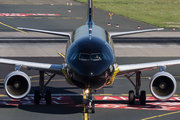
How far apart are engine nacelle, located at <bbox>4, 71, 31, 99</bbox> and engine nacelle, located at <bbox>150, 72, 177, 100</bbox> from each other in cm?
686

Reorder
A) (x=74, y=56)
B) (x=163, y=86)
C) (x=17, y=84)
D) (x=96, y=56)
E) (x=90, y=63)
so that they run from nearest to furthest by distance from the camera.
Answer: (x=90, y=63)
(x=96, y=56)
(x=74, y=56)
(x=163, y=86)
(x=17, y=84)

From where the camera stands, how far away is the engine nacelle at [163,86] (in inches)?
731

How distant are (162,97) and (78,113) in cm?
499

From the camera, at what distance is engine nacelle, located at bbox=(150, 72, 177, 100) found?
61.0ft

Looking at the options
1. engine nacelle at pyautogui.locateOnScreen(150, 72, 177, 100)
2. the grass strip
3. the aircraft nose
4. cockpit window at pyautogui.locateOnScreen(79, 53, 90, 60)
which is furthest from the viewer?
the grass strip

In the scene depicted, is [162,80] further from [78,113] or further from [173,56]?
[173,56]

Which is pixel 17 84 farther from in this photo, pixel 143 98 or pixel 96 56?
pixel 143 98

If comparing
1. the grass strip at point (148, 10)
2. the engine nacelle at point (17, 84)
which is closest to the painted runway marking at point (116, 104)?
the engine nacelle at point (17, 84)

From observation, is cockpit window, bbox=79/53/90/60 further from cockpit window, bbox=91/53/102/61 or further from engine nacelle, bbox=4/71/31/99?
engine nacelle, bbox=4/71/31/99

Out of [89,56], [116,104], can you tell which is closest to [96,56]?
[89,56]

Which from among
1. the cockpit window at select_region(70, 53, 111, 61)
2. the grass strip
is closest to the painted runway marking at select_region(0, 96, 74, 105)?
the cockpit window at select_region(70, 53, 111, 61)

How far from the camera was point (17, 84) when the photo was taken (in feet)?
62.2

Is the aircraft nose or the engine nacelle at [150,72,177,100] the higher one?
the aircraft nose

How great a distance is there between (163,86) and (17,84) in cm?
805
